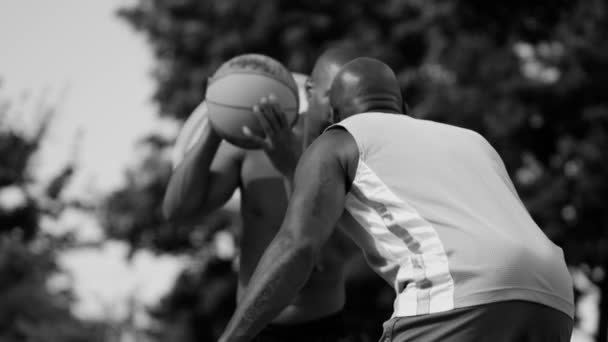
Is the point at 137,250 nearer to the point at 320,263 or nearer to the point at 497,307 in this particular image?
the point at 320,263

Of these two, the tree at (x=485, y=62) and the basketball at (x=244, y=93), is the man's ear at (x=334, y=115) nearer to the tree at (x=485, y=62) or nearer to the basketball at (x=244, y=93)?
the basketball at (x=244, y=93)

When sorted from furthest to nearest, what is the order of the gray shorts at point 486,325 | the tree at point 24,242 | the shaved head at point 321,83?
the tree at point 24,242, the shaved head at point 321,83, the gray shorts at point 486,325

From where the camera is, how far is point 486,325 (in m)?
2.60

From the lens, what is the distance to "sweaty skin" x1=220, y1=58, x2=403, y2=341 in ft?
8.65

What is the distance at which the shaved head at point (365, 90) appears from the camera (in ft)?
10.2

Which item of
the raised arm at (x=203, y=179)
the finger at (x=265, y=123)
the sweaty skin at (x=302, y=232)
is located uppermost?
the sweaty skin at (x=302, y=232)

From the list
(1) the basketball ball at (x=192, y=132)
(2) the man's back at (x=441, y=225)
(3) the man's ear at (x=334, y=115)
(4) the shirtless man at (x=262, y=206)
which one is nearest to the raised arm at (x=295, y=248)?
(2) the man's back at (x=441, y=225)

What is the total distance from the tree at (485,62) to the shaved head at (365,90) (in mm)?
15988

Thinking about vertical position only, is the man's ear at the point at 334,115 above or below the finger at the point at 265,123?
above

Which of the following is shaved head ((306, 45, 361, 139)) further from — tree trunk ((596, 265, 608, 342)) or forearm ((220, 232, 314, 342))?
tree trunk ((596, 265, 608, 342))

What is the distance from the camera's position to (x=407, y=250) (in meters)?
2.73

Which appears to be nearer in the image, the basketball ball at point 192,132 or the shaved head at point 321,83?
the shaved head at point 321,83

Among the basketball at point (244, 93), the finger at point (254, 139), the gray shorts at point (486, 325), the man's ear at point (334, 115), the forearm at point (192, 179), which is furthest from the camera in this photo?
the forearm at point (192, 179)

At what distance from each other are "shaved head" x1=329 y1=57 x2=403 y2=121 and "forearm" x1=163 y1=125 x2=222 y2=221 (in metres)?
1.52
